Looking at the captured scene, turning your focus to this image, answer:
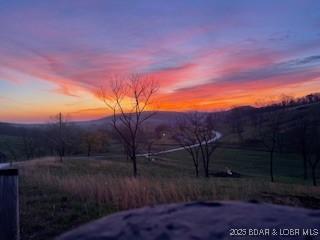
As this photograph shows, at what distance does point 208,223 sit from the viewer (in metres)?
1.21

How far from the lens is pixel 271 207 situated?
1.31m

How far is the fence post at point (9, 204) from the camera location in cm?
392

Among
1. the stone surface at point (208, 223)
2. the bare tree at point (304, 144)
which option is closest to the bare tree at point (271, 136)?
the bare tree at point (304, 144)

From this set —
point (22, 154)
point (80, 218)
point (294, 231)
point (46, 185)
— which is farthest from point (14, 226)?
point (22, 154)

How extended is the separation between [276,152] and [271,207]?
7899 centimetres

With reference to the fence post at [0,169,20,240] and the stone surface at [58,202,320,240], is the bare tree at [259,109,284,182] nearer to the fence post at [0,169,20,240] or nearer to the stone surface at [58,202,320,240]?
the fence post at [0,169,20,240]

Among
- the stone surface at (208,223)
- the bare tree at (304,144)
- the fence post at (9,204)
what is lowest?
the bare tree at (304,144)

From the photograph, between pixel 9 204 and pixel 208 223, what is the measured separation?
3367 millimetres

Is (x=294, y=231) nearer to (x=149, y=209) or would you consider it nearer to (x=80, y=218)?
(x=149, y=209)

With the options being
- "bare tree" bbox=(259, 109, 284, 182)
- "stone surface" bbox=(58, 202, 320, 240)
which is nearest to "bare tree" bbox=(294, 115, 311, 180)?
"bare tree" bbox=(259, 109, 284, 182)

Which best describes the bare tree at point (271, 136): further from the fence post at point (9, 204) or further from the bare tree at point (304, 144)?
the fence post at point (9, 204)

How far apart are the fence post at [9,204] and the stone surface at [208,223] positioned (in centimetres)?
287

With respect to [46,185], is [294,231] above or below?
above

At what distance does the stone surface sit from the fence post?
2866 mm
